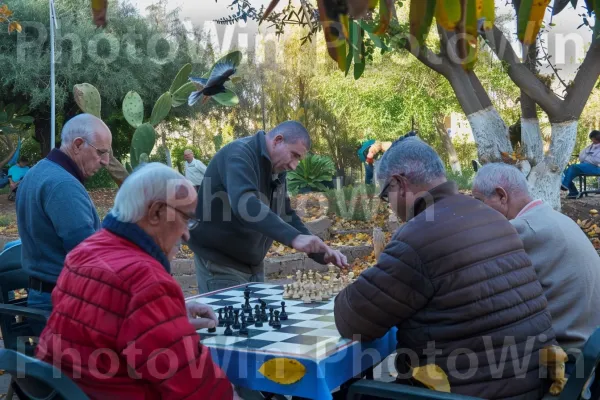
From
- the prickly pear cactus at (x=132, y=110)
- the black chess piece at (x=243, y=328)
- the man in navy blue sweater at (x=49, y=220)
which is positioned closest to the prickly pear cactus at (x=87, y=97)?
the prickly pear cactus at (x=132, y=110)

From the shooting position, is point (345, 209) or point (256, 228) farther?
point (345, 209)

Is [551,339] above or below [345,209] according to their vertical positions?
above

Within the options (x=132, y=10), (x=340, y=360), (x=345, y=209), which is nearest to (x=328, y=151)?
(x=132, y=10)

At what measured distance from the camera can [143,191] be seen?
7.63 feet

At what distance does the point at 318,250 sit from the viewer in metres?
3.81

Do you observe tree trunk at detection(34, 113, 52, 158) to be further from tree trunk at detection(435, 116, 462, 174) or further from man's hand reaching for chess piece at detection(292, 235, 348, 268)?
man's hand reaching for chess piece at detection(292, 235, 348, 268)

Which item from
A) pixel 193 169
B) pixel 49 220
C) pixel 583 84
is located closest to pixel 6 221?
pixel 193 169

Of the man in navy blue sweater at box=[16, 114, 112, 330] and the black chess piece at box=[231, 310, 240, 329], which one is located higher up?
the man in navy blue sweater at box=[16, 114, 112, 330]

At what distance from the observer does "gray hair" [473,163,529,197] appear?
3551mm

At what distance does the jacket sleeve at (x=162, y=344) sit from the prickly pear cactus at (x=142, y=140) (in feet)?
30.6


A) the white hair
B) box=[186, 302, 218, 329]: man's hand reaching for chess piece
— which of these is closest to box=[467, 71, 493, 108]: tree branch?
box=[186, 302, 218, 329]: man's hand reaching for chess piece

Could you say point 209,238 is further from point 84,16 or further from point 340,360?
point 84,16

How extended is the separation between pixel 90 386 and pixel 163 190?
26.4 inches

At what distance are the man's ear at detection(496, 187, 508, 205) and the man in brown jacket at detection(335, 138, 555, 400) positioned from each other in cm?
77
